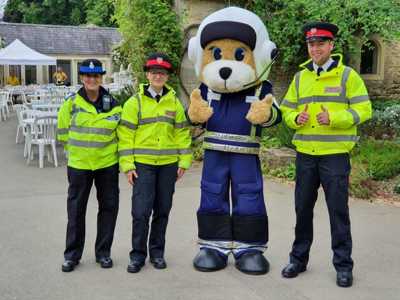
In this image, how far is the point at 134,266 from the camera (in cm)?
457

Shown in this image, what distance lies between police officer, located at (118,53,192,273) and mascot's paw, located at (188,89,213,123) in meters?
0.17

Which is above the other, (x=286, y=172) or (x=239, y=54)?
(x=239, y=54)

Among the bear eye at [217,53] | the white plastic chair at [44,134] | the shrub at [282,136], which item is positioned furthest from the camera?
the white plastic chair at [44,134]

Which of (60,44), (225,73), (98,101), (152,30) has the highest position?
(60,44)

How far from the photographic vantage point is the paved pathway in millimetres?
4195

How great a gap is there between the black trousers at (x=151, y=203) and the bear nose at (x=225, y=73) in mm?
835

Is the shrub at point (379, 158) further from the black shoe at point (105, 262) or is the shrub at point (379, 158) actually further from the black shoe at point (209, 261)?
the black shoe at point (105, 262)

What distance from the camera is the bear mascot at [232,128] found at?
4.49m

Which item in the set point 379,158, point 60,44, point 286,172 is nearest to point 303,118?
point 286,172

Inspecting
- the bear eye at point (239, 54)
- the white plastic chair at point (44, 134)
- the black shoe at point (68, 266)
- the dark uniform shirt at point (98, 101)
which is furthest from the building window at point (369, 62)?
the black shoe at point (68, 266)

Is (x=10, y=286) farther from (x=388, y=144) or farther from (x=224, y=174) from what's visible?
(x=388, y=144)

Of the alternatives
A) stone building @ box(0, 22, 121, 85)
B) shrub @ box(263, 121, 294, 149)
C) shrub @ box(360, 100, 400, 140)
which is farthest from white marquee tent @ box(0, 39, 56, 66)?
shrub @ box(360, 100, 400, 140)

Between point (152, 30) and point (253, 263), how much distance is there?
6949 mm

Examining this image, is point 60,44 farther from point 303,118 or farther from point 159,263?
point 303,118
